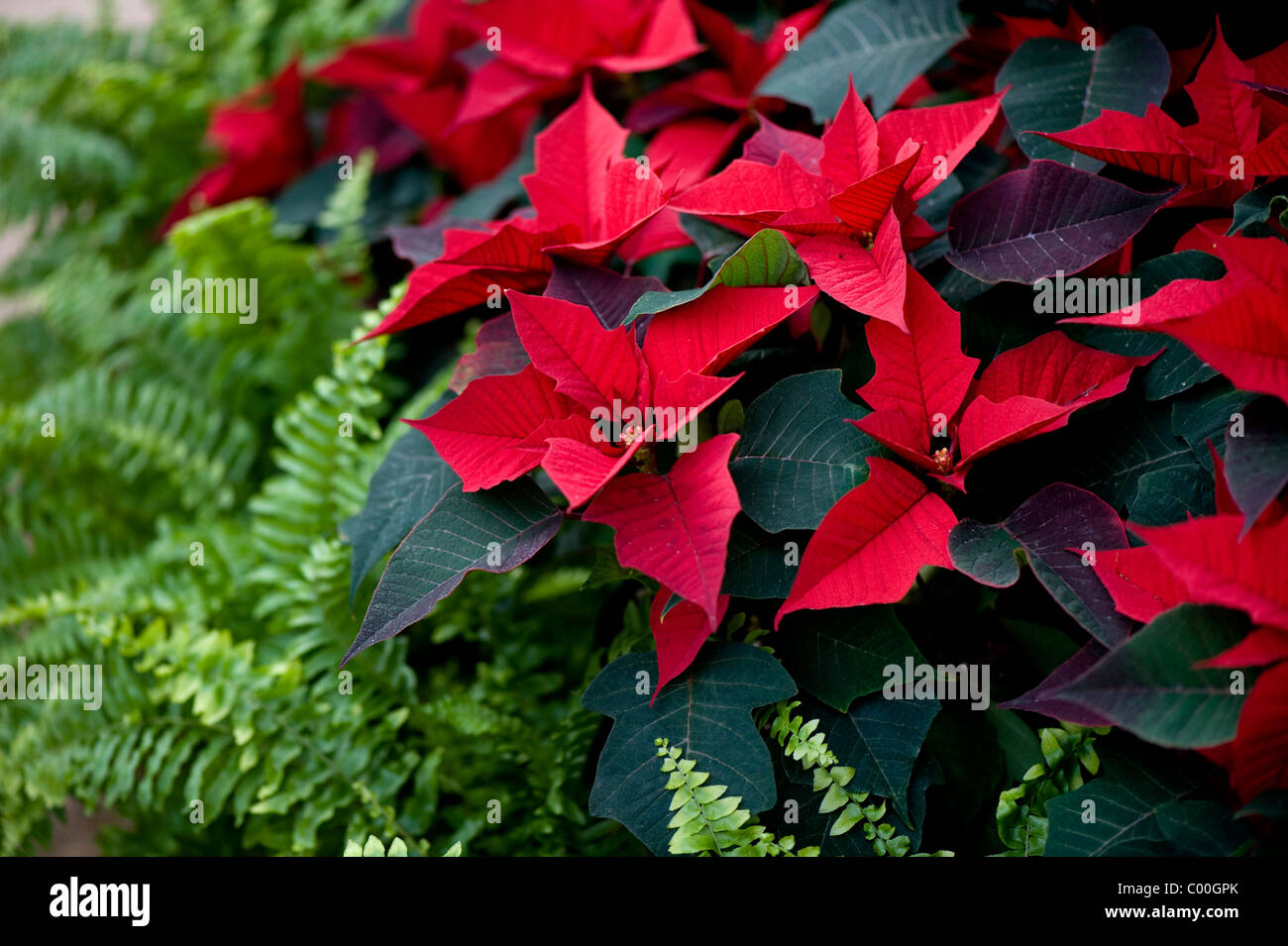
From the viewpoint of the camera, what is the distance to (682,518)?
62cm

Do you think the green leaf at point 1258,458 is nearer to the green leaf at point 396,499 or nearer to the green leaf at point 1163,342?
the green leaf at point 1163,342

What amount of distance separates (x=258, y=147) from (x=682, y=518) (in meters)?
1.13

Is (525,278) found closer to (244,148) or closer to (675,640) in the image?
(675,640)

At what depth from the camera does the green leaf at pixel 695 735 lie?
0.65m

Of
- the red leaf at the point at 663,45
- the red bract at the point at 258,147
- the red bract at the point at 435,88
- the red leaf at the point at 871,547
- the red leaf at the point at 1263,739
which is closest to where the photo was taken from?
the red leaf at the point at 1263,739

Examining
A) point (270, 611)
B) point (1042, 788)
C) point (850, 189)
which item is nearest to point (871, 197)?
point (850, 189)

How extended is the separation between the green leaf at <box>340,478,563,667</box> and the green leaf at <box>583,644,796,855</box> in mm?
130

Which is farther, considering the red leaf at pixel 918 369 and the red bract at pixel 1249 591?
the red leaf at pixel 918 369

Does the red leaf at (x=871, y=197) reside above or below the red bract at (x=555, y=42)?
below

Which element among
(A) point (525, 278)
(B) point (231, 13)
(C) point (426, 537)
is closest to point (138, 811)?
(C) point (426, 537)

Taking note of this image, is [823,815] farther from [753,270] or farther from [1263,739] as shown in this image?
[753,270]

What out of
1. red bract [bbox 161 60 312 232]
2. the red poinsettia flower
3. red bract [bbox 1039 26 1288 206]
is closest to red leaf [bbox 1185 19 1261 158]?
red bract [bbox 1039 26 1288 206]

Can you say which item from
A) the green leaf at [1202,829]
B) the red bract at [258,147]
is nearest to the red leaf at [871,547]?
the green leaf at [1202,829]

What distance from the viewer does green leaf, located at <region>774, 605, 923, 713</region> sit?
0.67 m
